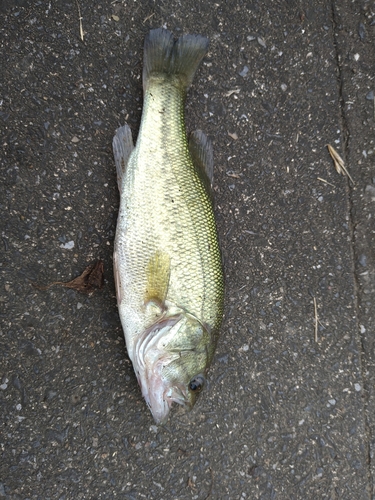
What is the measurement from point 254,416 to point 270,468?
0.35m

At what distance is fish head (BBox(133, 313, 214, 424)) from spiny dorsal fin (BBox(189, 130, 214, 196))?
80 centimetres

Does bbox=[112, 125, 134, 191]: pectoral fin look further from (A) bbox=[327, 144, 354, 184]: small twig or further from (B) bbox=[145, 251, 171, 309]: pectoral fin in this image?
(A) bbox=[327, 144, 354, 184]: small twig

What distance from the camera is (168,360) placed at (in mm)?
2348

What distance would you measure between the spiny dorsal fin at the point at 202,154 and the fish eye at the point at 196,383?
1.05 meters

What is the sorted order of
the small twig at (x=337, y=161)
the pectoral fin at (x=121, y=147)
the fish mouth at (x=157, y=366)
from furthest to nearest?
the small twig at (x=337, y=161), the pectoral fin at (x=121, y=147), the fish mouth at (x=157, y=366)

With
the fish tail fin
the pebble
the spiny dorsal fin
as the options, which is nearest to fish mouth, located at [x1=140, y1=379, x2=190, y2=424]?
the pebble

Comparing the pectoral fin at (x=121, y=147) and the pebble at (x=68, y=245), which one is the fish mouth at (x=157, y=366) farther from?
the pectoral fin at (x=121, y=147)

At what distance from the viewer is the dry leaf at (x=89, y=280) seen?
2604mm

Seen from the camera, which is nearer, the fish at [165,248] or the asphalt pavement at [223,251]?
the fish at [165,248]

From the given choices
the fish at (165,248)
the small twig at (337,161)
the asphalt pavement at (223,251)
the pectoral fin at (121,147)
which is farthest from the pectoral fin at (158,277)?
the small twig at (337,161)

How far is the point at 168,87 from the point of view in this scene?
2582 mm

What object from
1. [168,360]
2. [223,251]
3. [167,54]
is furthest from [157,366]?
[167,54]

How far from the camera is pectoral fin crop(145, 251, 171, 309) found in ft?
7.76

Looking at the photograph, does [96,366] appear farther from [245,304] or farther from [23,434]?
[245,304]
